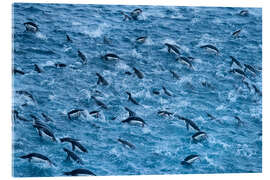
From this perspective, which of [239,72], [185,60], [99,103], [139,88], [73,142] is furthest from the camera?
[239,72]

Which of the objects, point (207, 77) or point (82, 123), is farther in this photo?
point (207, 77)

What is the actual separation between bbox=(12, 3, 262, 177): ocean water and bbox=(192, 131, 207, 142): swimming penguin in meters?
0.04

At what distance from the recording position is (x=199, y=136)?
4996 millimetres

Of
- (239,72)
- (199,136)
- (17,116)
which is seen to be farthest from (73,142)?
(239,72)

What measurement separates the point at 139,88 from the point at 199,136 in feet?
3.04

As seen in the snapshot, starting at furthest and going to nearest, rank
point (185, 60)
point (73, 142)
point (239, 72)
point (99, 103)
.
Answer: point (239, 72) < point (185, 60) < point (99, 103) < point (73, 142)

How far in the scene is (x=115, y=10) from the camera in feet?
16.2

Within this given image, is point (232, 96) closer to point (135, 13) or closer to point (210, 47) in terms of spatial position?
point (210, 47)

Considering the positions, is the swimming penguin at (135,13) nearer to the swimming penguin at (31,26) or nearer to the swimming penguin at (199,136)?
the swimming penguin at (31,26)

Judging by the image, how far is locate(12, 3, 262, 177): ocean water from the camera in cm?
469

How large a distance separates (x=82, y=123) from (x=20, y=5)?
1.51 metres
